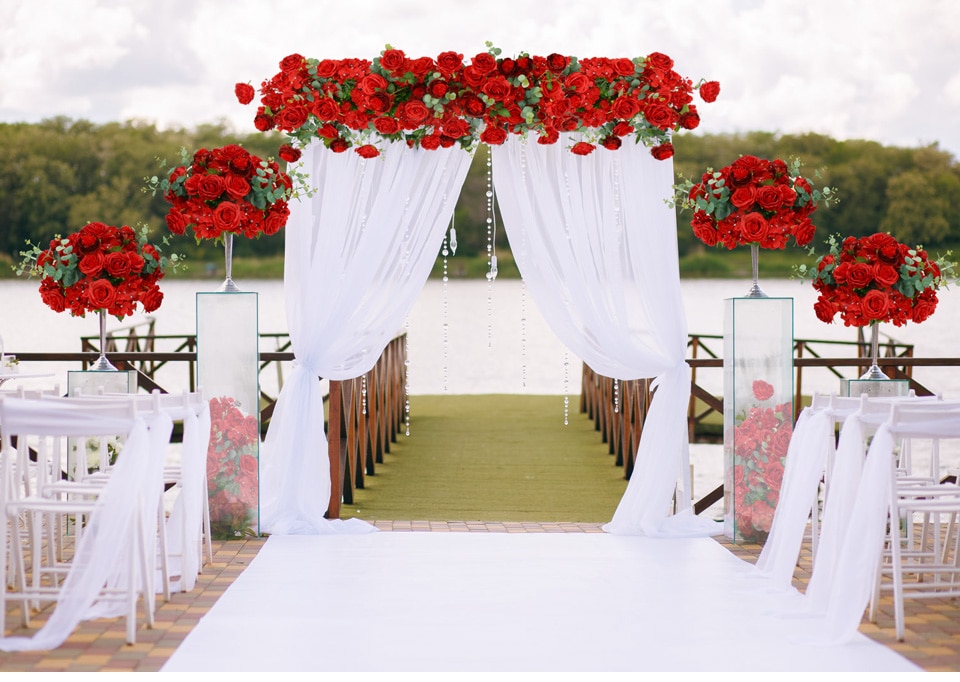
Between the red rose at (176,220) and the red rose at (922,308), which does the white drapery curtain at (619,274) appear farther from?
the red rose at (176,220)

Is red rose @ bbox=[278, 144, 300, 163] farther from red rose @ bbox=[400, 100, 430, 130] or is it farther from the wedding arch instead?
red rose @ bbox=[400, 100, 430, 130]

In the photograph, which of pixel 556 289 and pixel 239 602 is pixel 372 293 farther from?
pixel 239 602

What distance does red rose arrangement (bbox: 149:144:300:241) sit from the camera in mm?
5074

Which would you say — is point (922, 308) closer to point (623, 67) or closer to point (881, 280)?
point (881, 280)

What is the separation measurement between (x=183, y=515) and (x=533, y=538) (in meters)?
1.83

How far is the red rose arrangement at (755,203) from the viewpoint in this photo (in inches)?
204

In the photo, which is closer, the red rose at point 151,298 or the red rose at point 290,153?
the red rose at point 151,298

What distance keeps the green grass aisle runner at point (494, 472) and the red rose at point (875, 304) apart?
199 cm

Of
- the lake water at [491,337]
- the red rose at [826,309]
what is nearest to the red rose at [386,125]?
the lake water at [491,337]

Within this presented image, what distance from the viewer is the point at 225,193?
16.9 feet

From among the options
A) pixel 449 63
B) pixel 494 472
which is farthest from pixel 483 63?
pixel 494 472

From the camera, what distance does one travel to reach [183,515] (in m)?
4.19

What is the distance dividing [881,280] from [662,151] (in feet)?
4.01

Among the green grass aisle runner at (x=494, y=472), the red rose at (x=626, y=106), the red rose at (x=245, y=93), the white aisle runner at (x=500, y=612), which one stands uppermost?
the red rose at (x=245, y=93)
